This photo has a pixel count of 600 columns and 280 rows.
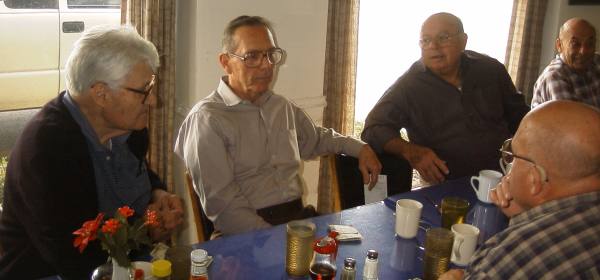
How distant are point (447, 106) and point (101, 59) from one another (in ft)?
5.89

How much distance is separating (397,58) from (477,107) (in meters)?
1.70

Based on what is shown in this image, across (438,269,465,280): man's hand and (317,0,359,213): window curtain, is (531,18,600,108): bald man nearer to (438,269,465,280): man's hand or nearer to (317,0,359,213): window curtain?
(317,0,359,213): window curtain

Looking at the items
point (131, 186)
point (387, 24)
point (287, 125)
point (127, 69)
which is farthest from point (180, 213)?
point (387, 24)

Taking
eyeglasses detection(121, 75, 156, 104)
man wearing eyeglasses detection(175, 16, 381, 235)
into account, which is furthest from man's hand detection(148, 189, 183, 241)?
eyeglasses detection(121, 75, 156, 104)

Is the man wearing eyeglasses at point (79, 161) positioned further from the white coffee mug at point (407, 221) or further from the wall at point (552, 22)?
the wall at point (552, 22)

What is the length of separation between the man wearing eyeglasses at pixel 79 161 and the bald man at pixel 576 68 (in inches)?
104

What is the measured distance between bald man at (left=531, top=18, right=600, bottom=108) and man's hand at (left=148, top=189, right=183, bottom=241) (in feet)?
8.31

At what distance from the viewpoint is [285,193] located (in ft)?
7.69

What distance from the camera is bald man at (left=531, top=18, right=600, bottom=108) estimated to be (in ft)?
11.7

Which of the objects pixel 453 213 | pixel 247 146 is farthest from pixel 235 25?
pixel 453 213

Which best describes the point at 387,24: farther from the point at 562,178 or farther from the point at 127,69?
the point at 562,178

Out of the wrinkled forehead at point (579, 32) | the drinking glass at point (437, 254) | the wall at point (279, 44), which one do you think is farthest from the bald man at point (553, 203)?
the wrinkled forehead at point (579, 32)

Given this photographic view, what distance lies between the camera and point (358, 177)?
7.84 feet

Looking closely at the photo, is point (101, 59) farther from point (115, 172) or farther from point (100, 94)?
point (115, 172)
